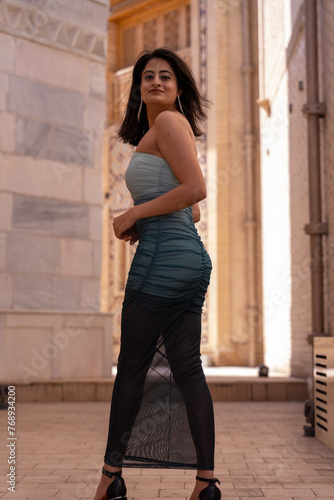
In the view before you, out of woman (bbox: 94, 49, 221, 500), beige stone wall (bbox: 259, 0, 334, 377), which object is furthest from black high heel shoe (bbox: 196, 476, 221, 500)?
beige stone wall (bbox: 259, 0, 334, 377)

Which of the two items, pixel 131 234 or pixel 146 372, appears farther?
pixel 131 234

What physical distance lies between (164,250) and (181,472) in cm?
131

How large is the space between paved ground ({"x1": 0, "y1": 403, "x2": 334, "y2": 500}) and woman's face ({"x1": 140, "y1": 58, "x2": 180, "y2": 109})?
146 cm

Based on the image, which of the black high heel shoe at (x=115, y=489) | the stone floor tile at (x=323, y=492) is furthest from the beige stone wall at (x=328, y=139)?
the black high heel shoe at (x=115, y=489)

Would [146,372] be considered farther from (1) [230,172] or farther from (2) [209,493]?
(1) [230,172]

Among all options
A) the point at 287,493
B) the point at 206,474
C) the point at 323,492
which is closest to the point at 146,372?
the point at 206,474

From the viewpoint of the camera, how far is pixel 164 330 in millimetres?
2352

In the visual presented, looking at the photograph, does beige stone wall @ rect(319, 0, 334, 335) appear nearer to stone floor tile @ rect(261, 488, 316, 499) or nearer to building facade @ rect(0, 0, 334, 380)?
building facade @ rect(0, 0, 334, 380)

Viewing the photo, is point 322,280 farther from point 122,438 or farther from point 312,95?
point 122,438

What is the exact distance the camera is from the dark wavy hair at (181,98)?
8.15 feet

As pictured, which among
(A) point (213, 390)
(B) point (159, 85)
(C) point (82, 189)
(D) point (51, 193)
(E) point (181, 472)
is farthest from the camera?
(C) point (82, 189)

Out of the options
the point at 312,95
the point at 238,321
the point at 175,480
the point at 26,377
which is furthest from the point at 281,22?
the point at 175,480

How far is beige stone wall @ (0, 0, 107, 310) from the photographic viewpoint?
732 centimetres

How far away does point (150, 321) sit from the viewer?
7.56 feet
